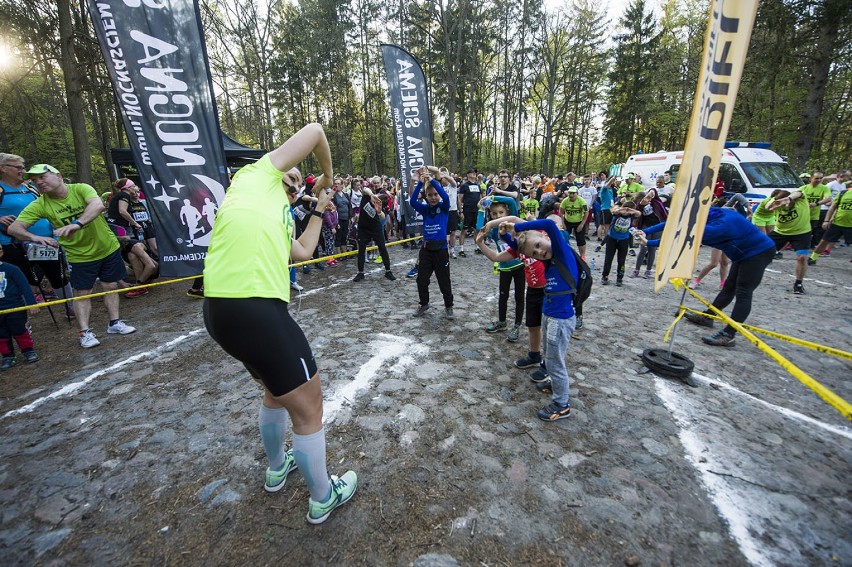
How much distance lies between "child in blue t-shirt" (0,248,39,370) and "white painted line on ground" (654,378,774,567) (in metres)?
7.16

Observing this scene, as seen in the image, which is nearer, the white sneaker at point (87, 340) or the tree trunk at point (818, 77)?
the white sneaker at point (87, 340)

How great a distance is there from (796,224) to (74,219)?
12571 mm

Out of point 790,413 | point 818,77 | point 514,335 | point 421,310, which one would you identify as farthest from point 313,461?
point 818,77

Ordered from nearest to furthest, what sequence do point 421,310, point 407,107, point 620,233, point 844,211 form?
point 421,310
point 620,233
point 844,211
point 407,107

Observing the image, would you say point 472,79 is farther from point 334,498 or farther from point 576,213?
point 334,498

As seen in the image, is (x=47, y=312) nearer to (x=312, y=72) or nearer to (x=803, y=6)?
(x=803, y=6)

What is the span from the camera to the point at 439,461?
8.72ft

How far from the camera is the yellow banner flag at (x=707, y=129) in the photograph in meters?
2.62

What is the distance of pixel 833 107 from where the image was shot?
23375mm

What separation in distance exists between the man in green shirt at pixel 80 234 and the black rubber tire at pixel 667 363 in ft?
23.0

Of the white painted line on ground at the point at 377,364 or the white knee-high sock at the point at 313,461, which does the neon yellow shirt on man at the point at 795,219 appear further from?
the white knee-high sock at the point at 313,461

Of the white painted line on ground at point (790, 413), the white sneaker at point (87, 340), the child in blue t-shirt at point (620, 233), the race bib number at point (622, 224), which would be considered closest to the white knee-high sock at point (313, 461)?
the white painted line on ground at point (790, 413)

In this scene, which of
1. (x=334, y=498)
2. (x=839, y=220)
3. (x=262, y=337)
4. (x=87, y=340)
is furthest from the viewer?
(x=839, y=220)

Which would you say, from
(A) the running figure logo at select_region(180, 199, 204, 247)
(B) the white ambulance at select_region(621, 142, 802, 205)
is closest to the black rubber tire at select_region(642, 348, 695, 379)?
(A) the running figure logo at select_region(180, 199, 204, 247)
